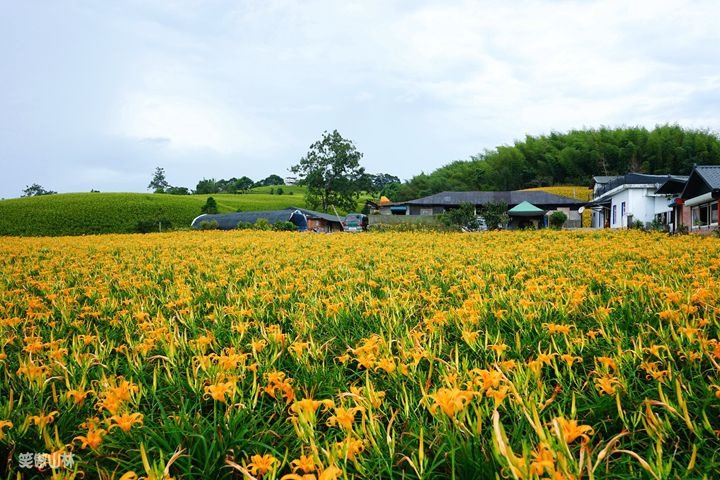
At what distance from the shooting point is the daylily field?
3.93 ft

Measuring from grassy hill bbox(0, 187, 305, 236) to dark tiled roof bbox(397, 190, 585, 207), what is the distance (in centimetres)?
2085

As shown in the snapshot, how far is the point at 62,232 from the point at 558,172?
52936 mm

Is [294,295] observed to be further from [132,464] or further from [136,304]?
[132,464]

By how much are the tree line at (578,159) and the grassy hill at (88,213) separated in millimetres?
28740

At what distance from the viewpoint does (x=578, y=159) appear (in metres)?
51.0

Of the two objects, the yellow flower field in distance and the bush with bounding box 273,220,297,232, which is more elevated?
the yellow flower field in distance

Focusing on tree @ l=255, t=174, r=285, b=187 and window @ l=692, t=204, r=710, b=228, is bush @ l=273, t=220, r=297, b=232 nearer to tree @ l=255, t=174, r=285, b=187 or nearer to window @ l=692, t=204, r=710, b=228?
window @ l=692, t=204, r=710, b=228

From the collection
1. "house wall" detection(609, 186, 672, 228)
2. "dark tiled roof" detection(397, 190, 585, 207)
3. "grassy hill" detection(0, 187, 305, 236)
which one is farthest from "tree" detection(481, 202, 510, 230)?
"grassy hill" detection(0, 187, 305, 236)

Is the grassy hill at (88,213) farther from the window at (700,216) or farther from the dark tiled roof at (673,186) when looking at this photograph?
the window at (700,216)

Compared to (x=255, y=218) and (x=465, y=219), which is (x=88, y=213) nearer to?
(x=255, y=218)

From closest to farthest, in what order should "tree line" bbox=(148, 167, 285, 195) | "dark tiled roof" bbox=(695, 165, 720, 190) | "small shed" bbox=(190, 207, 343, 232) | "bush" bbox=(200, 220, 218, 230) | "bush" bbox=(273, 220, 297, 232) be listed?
"dark tiled roof" bbox=(695, 165, 720, 190), "bush" bbox=(273, 220, 297, 232), "bush" bbox=(200, 220, 218, 230), "small shed" bbox=(190, 207, 343, 232), "tree line" bbox=(148, 167, 285, 195)

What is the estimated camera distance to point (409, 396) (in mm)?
1661

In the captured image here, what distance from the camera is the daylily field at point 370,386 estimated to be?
3.93 ft

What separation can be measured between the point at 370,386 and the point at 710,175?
17.3m
